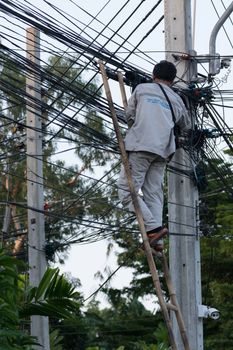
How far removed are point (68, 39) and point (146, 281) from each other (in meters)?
22.2

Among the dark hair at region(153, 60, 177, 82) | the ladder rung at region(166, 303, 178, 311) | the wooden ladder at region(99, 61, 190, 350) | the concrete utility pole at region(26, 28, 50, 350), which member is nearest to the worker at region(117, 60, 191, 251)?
the dark hair at region(153, 60, 177, 82)

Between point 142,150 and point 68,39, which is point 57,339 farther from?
point 142,150

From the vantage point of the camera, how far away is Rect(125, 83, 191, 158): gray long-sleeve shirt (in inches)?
379

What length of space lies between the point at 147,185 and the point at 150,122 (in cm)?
60

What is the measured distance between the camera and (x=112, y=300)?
1423 inches

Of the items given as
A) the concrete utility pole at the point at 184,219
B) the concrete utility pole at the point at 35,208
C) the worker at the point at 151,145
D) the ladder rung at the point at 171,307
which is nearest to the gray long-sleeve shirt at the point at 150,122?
the worker at the point at 151,145

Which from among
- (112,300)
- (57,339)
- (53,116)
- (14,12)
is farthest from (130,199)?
(112,300)

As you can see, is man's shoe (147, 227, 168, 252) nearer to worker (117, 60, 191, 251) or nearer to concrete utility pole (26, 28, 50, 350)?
worker (117, 60, 191, 251)

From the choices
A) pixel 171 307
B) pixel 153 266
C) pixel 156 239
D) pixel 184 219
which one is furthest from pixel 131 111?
pixel 184 219

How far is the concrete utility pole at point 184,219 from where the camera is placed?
13.1 metres

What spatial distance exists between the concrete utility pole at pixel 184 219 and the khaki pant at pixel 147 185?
3.17m

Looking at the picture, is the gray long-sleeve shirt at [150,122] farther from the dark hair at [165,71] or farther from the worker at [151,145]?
the dark hair at [165,71]

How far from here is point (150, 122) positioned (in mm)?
9648

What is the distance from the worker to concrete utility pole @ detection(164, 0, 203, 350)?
321cm
